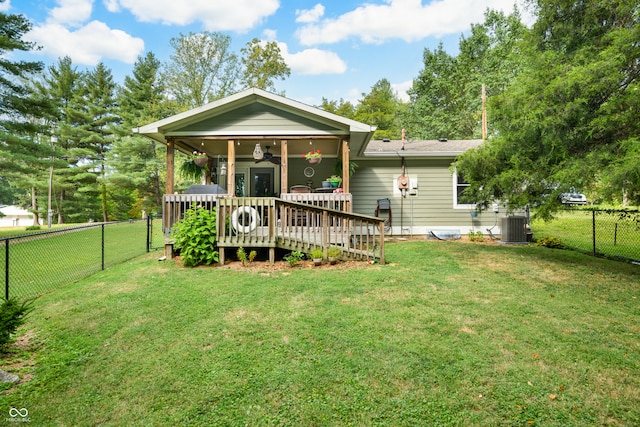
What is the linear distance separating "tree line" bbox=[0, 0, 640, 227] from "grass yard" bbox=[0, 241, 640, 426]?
2.19 meters

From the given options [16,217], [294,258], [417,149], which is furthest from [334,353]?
Result: [16,217]

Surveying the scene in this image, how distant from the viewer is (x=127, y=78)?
85.3 feet

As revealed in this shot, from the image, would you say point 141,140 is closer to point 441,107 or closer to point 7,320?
point 7,320

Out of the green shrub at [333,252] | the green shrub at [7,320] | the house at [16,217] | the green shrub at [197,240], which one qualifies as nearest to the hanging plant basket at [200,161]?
the green shrub at [197,240]

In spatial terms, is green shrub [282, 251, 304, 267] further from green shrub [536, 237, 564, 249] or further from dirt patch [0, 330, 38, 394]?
green shrub [536, 237, 564, 249]

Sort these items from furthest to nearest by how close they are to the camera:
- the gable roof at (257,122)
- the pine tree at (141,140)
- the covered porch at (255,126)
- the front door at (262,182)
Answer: the pine tree at (141,140), the front door at (262,182), the gable roof at (257,122), the covered porch at (255,126)

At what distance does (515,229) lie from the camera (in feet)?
30.0

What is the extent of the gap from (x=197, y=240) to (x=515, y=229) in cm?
837

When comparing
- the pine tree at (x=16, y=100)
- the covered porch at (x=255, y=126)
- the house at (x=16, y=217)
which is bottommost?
the house at (x=16, y=217)

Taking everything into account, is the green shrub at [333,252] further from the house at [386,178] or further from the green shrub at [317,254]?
the house at [386,178]

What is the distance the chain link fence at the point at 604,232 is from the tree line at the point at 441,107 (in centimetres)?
143

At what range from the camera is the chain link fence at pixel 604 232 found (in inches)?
273

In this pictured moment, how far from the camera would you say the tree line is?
5.04m

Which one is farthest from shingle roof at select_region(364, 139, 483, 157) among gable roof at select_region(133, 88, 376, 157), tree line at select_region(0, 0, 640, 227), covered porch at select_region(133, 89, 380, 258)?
tree line at select_region(0, 0, 640, 227)
